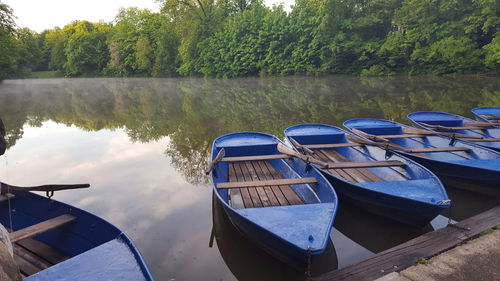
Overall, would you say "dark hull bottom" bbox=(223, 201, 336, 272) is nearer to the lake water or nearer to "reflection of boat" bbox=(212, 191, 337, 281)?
"reflection of boat" bbox=(212, 191, 337, 281)

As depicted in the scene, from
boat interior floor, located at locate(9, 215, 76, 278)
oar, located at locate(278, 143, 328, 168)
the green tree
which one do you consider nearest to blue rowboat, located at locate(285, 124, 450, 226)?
oar, located at locate(278, 143, 328, 168)

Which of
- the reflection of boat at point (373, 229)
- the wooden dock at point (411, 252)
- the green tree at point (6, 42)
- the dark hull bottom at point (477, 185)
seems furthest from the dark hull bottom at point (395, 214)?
the green tree at point (6, 42)

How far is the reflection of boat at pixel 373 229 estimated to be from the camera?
520 centimetres

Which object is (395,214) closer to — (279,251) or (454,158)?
(279,251)

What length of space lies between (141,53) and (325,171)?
53.9 metres

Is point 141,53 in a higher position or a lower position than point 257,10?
lower

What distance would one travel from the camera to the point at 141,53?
53.3m

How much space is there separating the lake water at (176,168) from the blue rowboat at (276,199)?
668 mm

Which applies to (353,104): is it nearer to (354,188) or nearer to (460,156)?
(460,156)

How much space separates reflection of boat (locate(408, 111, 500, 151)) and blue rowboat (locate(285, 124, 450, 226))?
2579 mm

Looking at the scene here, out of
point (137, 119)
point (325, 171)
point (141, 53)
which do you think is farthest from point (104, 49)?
point (325, 171)

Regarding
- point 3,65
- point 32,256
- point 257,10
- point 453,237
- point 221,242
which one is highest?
point 257,10

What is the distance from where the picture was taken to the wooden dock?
3.84m

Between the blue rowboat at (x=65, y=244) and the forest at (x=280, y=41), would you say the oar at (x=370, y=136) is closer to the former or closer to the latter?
the blue rowboat at (x=65, y=244)
